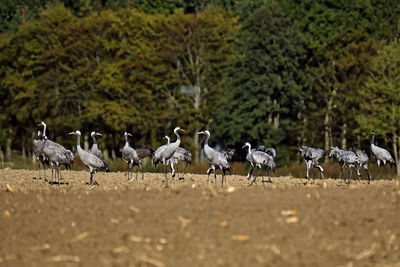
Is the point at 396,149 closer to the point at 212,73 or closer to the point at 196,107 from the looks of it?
the point at 212,73

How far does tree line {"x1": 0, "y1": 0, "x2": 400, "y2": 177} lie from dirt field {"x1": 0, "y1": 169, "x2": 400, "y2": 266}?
3983cm

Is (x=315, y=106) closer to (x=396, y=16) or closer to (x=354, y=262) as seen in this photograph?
(x=396, y=16)

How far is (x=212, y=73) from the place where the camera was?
212 feet

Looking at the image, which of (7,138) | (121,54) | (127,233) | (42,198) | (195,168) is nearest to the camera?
(127,233)

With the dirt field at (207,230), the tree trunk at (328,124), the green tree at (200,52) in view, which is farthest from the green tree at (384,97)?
the dirt field at (207,230)

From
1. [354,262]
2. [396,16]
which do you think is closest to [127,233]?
[354,262]

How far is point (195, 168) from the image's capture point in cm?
4372

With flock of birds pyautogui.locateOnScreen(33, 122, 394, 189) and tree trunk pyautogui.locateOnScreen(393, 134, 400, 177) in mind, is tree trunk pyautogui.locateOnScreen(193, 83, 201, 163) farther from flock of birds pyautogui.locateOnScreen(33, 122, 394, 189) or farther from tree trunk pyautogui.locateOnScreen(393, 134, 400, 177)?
flock of birds pyautogui.locateOnScreen(33, 122, 394, 189)

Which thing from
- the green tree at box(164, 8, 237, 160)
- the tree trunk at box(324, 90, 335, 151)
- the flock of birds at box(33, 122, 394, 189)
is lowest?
the flock of birds at box(33, 122, 394, 189)

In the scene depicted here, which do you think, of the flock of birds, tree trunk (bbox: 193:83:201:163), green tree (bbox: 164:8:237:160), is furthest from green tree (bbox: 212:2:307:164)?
the flock of birds

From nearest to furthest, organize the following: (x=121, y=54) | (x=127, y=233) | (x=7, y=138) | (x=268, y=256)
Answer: (x=268, y=256)
(x=127, y=233)
(x=121, y=54)
(x=7, y=138)

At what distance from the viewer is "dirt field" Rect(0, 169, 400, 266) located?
14.6 m

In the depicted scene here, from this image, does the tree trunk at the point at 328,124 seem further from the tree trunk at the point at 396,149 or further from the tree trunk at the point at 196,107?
the tree trunk at the point at 196,107

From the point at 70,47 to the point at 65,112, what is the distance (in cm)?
514
